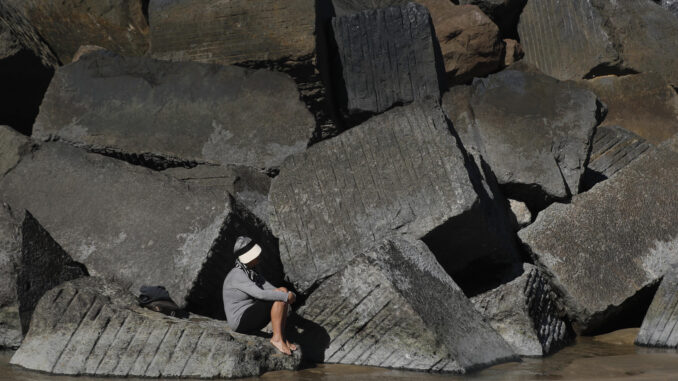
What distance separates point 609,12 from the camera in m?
7.39

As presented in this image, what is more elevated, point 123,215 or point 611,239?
point 123,215

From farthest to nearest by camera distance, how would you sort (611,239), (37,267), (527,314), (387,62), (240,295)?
(387,62)
(611,239)
(527,314)
(37,267)
(240,295)

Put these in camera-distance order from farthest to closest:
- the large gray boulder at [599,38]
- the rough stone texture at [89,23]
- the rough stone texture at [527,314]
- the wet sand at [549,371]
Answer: the large gray boulder at [599,38]
the rough stone texture at [89,23]
the rough stone texture at [527,314]
the wet sand at [549,371]

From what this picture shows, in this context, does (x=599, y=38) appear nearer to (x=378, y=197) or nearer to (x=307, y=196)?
(x=378, y=197)

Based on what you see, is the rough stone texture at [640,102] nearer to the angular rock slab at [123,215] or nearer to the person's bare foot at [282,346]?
the angular rock slab at [123,215]

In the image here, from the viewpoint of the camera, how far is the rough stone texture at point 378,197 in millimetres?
4270

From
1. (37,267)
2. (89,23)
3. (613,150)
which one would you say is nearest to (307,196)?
(37,267)

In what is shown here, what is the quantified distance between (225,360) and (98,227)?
50.3 inches

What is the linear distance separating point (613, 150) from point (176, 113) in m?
2.92

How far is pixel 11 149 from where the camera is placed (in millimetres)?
4855

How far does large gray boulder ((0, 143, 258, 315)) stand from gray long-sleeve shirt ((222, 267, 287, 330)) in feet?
0.68

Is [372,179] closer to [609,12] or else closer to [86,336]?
[86,336]

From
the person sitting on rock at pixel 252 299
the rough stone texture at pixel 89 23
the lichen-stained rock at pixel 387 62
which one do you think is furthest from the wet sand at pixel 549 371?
the rough stone texture at pixel 89 23

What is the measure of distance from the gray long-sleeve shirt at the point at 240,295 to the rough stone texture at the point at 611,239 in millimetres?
1657
